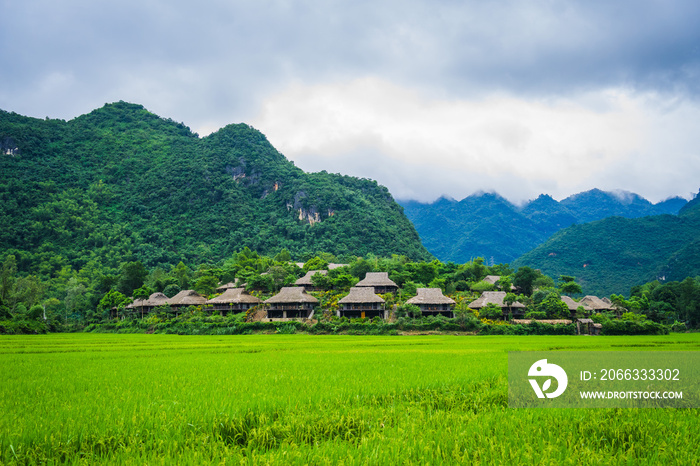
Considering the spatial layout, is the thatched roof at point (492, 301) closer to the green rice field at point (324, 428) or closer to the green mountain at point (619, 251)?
the green rice field at point (324, 428)

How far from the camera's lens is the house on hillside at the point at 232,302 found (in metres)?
47.2

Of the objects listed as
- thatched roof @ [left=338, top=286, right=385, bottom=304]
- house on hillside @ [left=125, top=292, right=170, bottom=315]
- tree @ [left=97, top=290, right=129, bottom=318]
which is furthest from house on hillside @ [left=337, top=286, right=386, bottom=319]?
tree @ [left=97, top=290, right=129, bottom=318]

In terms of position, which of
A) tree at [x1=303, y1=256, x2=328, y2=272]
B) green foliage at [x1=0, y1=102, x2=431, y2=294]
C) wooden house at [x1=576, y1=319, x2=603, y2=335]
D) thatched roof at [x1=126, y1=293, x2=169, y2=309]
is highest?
green foliage at [x1=0, y1=102, x2=431, y2=294]

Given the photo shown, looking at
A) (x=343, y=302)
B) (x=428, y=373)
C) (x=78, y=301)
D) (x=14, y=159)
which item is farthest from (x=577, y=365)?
(x=14, y=159)

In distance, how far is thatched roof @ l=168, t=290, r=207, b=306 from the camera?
48.6 metres

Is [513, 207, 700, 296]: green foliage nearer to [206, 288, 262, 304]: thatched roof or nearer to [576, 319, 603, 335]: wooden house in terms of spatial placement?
[576, 319, 603, 335]: wooden house

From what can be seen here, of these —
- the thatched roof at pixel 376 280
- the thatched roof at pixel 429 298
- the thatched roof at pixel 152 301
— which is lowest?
the thatched roof at pixel 152 301

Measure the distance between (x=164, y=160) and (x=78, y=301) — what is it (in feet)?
304

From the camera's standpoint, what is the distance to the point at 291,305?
149ft

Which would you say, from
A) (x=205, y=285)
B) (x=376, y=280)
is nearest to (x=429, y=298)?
(x=376, y=280)

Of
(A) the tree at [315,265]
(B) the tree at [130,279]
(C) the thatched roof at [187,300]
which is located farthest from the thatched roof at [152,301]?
(A) the tree at [315,265]

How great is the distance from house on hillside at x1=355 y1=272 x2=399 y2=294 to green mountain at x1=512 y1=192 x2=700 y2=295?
5749cm

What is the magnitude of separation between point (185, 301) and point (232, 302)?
656 centimetres

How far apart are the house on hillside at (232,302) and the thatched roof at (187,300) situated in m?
2.27
